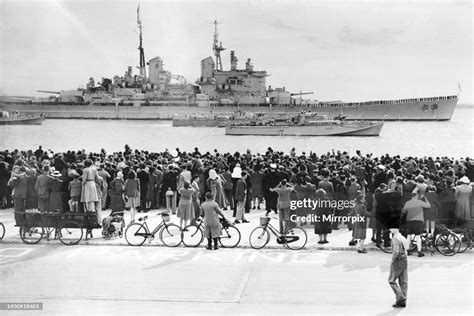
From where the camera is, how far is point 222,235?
1192 centimetres

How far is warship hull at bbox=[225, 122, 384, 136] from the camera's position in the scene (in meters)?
68.4

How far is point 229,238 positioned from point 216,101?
102 m

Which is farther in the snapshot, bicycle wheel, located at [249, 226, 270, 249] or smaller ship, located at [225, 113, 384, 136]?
smaller ship, located at [225, 113, 384, 136]

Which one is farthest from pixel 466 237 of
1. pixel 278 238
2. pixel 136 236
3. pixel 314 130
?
pixel 314 130

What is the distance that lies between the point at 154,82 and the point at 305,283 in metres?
117

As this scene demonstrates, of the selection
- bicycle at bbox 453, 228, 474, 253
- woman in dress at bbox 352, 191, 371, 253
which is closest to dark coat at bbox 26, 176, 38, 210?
woman in dress at bbox 352, 191, 371, 253

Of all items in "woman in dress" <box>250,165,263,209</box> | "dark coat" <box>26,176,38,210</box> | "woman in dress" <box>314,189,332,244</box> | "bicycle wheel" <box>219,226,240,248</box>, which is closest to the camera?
"bicycle wheel" <box>219,226,240,248</box>

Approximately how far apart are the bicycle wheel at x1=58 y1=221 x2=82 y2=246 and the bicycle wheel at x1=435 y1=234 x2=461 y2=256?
732 centimetres

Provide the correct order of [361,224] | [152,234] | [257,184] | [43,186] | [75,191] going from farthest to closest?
1. [257,184]
2. [43,186]
3. [75,191]
4. [152,234]
5. [361,224]

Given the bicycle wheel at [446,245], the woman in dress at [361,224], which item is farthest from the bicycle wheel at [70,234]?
the bicycle wheel at [446,245]

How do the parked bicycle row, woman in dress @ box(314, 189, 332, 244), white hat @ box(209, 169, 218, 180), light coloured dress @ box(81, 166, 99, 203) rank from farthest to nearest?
A: white hat @ box(209, 169, 218, 180) → light coloured dress @ box(81, 166, 99, 203) → woman in dress @ box(314, 189, 332, 244) → the parked bicycle row

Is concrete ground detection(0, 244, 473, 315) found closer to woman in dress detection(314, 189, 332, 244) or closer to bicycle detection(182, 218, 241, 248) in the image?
bicycle detection(182, 218, 241, 248)

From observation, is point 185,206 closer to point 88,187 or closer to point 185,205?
point 185,205

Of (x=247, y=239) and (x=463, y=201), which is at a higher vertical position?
(x=463, y=201)
